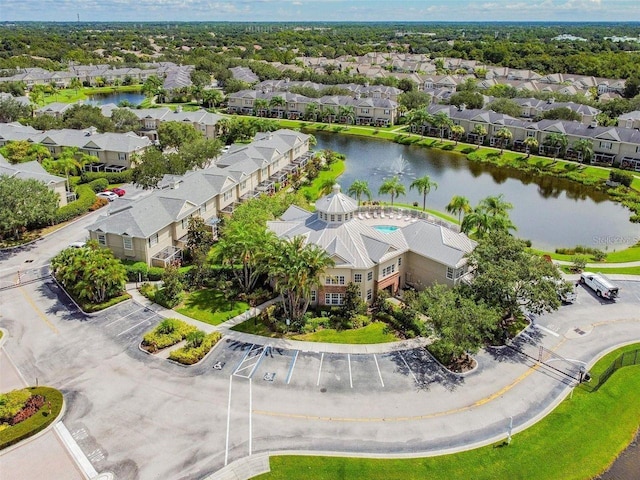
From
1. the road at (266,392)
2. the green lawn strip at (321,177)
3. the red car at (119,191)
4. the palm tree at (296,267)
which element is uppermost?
the palm tree at (296,267)

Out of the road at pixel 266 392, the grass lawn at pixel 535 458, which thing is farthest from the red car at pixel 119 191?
the grass lawn at pixel 535 458

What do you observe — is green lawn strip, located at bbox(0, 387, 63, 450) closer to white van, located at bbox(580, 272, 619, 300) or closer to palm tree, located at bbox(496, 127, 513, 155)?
white van, located at bbox(580, 272, 619, 300)

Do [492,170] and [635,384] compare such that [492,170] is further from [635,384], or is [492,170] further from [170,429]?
[170,429]

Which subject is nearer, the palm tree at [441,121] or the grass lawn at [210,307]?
the grass lawn at [210,307]

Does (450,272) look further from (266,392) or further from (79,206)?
(79,206)

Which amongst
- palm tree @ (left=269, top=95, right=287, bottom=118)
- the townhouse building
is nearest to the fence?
the townhouse building

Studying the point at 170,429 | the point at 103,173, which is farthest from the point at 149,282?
the point at 103,173

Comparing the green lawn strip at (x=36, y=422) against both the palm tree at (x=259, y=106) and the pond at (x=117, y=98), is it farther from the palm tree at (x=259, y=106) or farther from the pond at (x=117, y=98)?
the pond at (x=117, y=98)

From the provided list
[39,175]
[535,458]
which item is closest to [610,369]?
[535,458]
